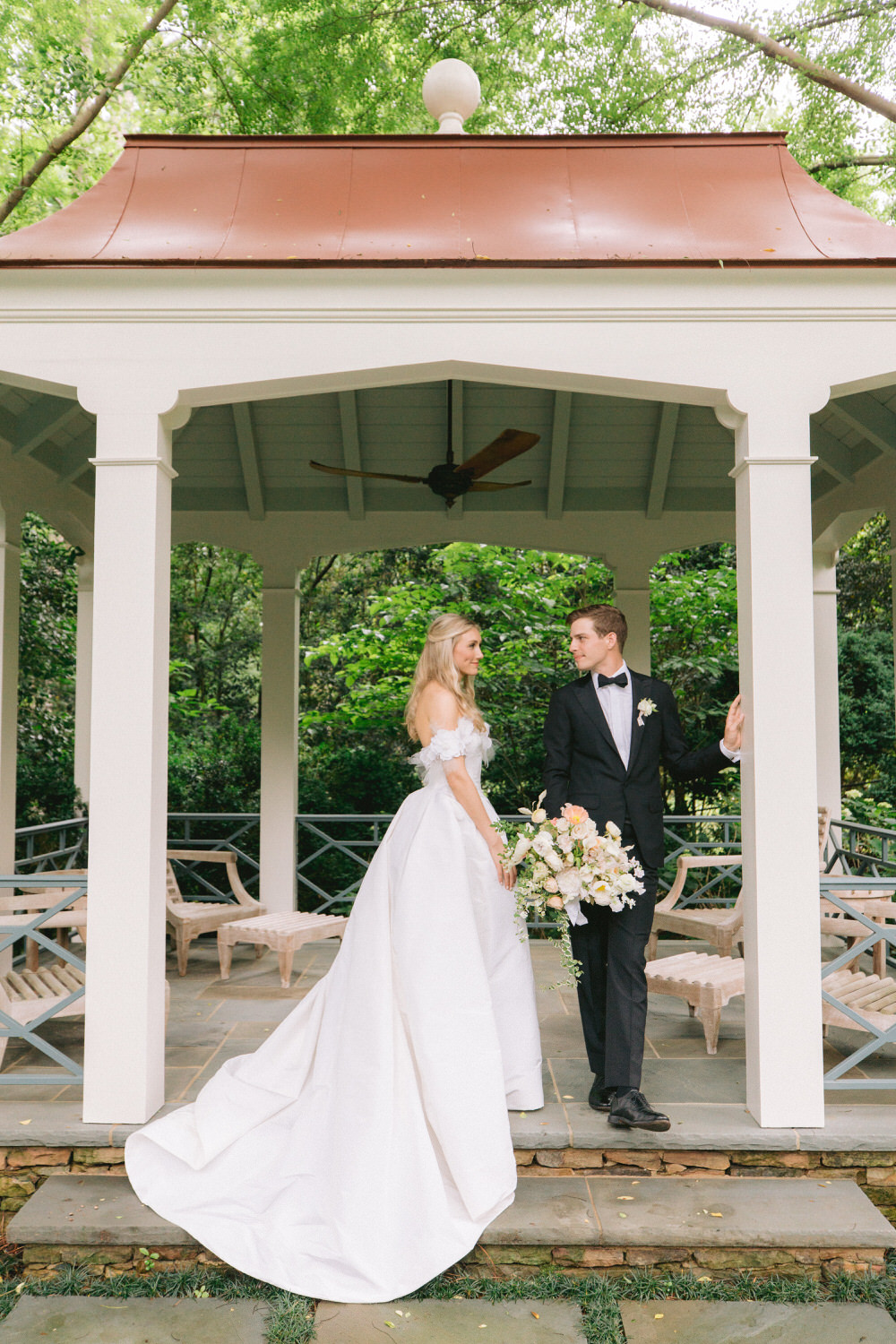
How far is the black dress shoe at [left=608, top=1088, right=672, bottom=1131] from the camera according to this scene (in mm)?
3635

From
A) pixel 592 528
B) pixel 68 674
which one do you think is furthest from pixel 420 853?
pixel 68 674

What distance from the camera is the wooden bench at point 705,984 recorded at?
4.67 metres

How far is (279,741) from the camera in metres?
7.43

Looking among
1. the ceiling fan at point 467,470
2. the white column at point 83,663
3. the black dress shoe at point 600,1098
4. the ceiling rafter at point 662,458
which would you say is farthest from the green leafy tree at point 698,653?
the black dress shoe at point 600,1098

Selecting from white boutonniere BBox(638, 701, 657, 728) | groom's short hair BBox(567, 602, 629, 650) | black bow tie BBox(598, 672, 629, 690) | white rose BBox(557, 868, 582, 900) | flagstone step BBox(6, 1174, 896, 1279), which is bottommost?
flagstone step BBox(6, 1174, 896, 1279)

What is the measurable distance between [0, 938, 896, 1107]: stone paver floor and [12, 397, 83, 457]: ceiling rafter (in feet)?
10.5

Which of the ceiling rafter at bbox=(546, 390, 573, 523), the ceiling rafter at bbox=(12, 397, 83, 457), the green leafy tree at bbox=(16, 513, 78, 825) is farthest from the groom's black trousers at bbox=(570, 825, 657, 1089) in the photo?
the green leafy tree at bbox=(16, 513, 78, 825)

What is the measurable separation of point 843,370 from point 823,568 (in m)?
3.85

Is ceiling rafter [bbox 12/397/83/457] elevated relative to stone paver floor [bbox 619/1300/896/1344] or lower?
elevated

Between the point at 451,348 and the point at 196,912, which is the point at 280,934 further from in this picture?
the point at 451,348

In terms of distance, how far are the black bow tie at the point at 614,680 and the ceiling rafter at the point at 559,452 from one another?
2846 mm

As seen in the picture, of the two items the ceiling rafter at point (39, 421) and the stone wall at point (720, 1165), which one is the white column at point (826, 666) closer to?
the stone wall at point (720, 1165)

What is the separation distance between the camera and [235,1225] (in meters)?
3.30

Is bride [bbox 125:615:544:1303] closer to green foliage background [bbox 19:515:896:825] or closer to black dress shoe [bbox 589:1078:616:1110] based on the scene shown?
black dress shoe [bbox 589:1078:616:1110]
